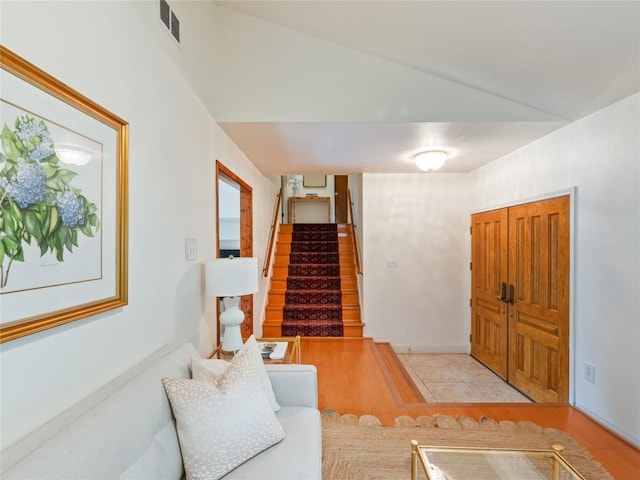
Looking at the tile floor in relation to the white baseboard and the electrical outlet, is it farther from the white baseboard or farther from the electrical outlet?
the electrical outlet

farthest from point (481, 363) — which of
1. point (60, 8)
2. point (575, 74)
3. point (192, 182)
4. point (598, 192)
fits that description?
point (60, 8)

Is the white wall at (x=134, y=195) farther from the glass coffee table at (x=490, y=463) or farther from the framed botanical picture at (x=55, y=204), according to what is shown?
the glass coffee table at (x=490, y=463)

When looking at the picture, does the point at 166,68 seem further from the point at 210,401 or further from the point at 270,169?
the point at 270,169

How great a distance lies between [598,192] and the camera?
2352mm

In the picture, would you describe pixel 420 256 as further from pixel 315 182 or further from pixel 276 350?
pixel 315 182

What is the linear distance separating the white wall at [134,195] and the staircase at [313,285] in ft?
7.49

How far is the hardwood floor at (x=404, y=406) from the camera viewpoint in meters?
2.04

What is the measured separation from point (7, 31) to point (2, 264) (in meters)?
0.64

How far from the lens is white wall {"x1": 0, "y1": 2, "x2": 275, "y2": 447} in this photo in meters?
0.92

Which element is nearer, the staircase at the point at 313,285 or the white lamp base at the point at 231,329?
the white lamp base at the point at 231,329

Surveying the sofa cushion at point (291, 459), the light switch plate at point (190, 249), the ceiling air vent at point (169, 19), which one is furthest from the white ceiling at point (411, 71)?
the sofa cushion at point (291, 459)

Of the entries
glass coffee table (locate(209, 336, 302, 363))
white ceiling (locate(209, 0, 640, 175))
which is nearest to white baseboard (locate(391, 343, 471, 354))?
glass coffee table (locate(209, 336, 302, 363))

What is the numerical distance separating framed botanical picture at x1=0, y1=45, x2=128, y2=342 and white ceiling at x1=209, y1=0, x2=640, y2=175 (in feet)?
4.82

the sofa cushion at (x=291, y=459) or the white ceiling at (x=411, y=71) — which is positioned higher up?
the white ceiling at (x=411, y=71)
